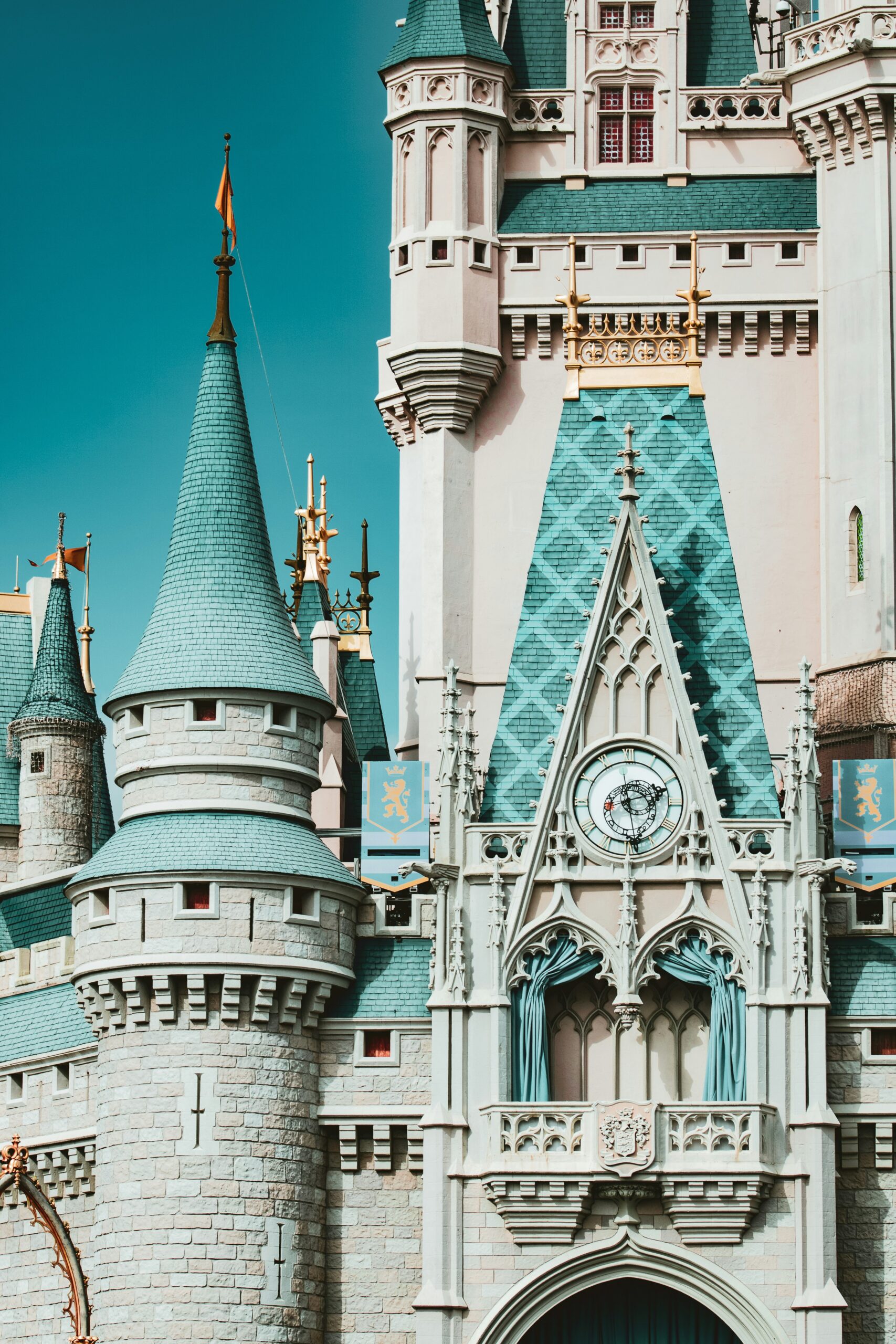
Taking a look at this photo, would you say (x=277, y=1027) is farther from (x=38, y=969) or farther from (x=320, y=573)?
(x=320, y=573)

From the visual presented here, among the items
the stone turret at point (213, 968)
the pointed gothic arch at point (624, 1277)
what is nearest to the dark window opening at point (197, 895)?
the stone turret at point (213, 968)

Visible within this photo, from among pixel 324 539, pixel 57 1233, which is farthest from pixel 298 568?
pixel 57 1233

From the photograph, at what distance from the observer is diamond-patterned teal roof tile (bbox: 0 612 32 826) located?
51.8 metres

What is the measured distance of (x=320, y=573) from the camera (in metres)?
54.8

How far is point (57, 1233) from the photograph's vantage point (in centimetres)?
3775

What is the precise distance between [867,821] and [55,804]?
13322 mm

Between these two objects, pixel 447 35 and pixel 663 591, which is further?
pixel 447 35

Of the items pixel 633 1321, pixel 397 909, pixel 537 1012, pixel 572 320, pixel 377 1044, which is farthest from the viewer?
pixel 572 320

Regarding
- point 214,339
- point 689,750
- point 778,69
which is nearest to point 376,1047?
point 689,750

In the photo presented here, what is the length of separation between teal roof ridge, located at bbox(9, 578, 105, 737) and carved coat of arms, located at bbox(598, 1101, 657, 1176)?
1441 centimetres

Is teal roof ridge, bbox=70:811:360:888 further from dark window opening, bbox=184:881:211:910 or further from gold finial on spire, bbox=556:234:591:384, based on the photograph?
gold finial on spire, bbox=556:234:591:384

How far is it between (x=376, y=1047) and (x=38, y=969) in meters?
5.74

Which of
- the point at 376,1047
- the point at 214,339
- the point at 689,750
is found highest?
the point at 214,339

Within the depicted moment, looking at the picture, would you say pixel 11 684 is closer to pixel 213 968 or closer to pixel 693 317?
pixel 213 968
